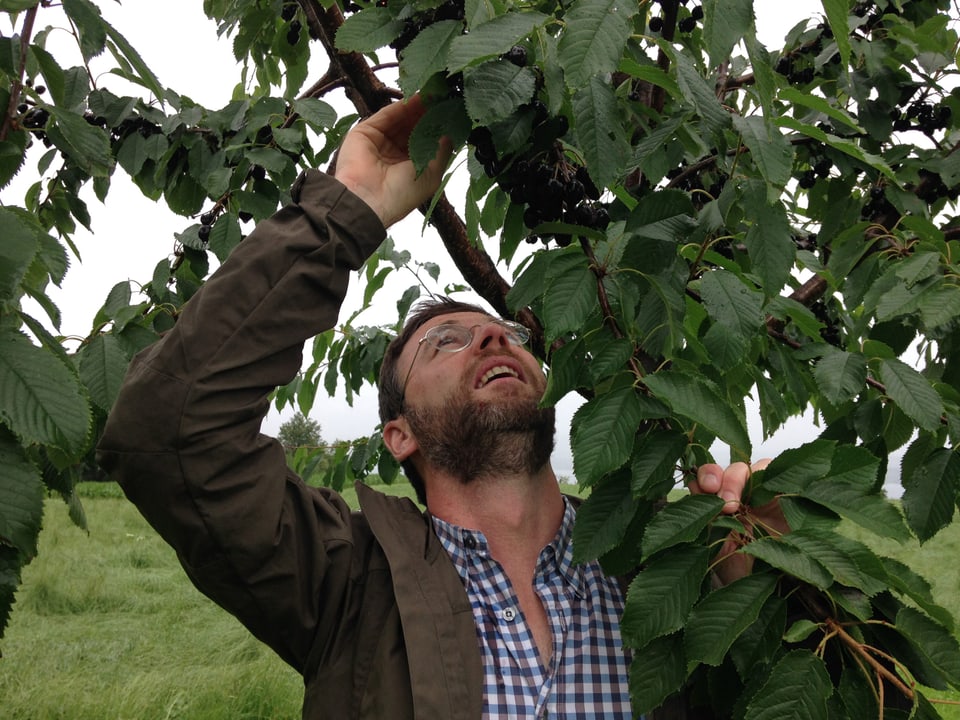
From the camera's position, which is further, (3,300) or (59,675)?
(59,675)

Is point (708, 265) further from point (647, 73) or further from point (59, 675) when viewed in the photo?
point (59, 675)

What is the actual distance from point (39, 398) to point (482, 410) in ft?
3.41

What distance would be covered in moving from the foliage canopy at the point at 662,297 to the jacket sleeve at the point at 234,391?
0.12 meters

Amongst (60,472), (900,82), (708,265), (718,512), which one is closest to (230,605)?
(60,472)

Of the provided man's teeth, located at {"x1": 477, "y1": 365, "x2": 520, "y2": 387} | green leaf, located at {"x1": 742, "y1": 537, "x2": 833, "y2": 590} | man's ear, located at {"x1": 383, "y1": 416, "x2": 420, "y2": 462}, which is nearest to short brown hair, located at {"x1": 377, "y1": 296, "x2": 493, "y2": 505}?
man's ear, located at {"x1": 383, "y1": 416, "x2": 420, "y2": 462}

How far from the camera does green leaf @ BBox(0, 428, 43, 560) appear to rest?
34.4 inches

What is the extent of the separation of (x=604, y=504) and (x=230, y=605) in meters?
0.71

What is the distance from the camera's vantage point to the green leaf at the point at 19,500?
2.86ft

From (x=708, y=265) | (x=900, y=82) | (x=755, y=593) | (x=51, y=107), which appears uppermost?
(x=900, y=82)

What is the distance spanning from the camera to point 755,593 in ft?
3.19

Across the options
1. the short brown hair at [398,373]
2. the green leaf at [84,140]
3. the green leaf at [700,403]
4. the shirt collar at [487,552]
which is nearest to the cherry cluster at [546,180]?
the green leaf at [700,403]

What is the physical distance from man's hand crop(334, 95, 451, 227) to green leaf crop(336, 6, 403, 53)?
10.4 inches

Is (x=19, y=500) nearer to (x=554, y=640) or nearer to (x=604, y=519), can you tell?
(x=604, y=519)

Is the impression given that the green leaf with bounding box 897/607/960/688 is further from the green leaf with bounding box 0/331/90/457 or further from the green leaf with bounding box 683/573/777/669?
the green leaf with bounding box 0/331/90/457
